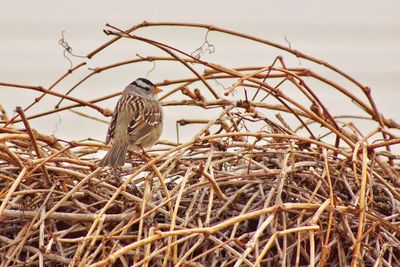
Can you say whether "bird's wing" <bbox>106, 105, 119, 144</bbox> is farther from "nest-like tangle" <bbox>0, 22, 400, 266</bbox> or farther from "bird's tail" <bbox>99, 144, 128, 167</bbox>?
"nest-like tangle" <bbox>0, 22, 400, 266</bbox>

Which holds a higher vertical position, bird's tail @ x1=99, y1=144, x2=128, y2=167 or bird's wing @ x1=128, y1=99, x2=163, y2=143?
bird's wing @ x1=128, y1=99, x2=163, y2=143

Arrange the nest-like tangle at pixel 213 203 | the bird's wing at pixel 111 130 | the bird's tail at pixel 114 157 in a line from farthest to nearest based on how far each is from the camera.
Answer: the bird's wing at pixel 111 130
the bird's tail at pixel 114 157
the nest-like tangle at pixel 213 203

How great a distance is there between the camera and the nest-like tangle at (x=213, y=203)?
8.50 feet

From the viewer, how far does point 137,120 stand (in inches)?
184

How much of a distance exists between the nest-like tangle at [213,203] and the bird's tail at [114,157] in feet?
0.17

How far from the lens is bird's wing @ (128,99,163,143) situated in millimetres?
4508

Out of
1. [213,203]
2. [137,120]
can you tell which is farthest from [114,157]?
[137,120]

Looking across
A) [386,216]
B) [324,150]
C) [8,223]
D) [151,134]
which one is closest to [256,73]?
[324,150]

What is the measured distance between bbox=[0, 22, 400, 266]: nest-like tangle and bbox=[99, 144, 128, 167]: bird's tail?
0.17 feet

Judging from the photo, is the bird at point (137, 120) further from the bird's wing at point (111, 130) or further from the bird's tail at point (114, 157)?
the bird's tail at point (114, 157)

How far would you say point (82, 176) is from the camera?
290 cm

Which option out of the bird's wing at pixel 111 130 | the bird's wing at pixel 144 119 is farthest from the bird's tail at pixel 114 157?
the bird's wing at pixel 144 119

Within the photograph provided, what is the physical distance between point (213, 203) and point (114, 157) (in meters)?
0.61

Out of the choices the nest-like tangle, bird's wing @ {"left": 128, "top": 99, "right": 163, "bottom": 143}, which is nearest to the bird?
bird's wing @ {"left": 128, "top": 99, "right": 163, "bottom": 143}
